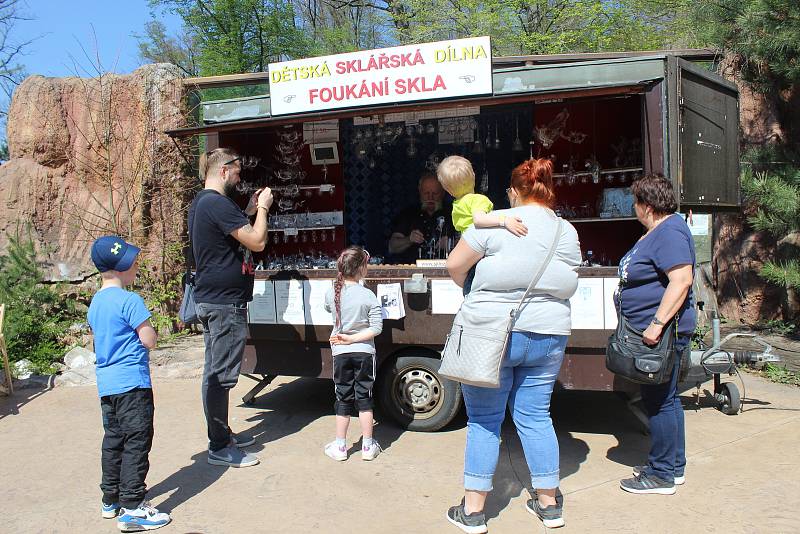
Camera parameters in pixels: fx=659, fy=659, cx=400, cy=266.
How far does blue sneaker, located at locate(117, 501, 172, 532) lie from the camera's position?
350 cm

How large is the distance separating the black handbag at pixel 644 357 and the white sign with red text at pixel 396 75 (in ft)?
7.19

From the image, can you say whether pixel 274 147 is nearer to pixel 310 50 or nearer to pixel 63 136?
pixel 63 136

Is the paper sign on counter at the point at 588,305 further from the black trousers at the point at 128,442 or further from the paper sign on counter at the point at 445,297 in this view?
the black trousers at the point at 128,442

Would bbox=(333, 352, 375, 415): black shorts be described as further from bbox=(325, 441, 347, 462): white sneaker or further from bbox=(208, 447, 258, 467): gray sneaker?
bbox=(208, 447, 258, 467): gray sneaker

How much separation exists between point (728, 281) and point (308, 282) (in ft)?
22.0

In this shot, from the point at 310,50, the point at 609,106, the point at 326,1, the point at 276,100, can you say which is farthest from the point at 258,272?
the point at 326,1

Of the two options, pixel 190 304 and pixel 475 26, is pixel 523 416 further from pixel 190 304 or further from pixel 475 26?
pixel 475 26

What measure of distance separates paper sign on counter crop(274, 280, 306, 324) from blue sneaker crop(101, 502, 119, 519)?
2019 mm

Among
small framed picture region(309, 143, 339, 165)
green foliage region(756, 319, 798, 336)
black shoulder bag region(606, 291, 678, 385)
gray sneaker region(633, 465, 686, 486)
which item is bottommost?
gray sneaker region(633, 465, 686, 486)

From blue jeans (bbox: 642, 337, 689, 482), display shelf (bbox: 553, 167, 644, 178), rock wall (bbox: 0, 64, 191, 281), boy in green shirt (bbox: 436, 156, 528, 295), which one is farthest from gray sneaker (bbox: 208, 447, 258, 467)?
rock wall (bbox: 0, 64, 191, 281)

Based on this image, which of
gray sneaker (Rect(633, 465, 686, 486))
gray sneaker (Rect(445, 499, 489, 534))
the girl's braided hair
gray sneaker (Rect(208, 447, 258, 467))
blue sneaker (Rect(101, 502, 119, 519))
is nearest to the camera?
gray sneaker (Rect(445, 499, 489, 534))

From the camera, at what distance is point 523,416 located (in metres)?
3.29

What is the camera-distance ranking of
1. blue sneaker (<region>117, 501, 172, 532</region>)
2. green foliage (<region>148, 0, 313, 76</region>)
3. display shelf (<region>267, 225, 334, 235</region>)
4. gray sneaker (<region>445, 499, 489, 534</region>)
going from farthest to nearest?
green foliage (<region>148, 0, 313, 76</region>)
display shelf (<region>267, 225, 334, 235</region>)
blue sneaker (<region>117, 501, 172, 532</region>)
gray sneaker (<region>445, 499, 489, 534</region>)

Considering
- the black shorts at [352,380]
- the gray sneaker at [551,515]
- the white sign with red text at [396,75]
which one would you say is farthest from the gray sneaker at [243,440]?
the white sign with red text at [396,75]
